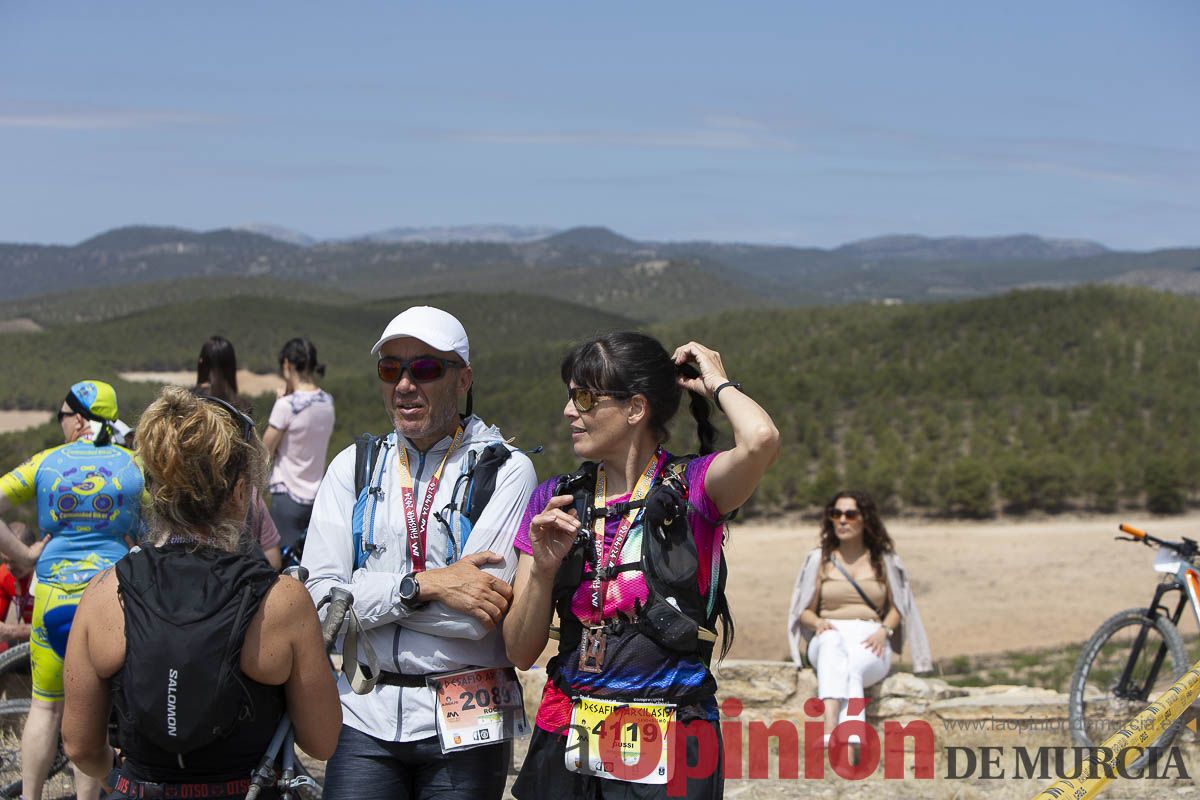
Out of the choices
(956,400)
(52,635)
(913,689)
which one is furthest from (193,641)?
(956,400)

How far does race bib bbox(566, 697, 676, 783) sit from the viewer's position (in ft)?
9.45

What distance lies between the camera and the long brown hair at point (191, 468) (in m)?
2.54

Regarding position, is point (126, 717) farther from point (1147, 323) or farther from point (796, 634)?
point (1147, 323)

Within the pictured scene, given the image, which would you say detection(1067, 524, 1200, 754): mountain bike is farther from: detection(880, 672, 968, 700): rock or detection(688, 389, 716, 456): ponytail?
detection(688, 389, 716, 456): ponytail

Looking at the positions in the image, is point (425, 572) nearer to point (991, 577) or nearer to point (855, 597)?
point (855, 597)

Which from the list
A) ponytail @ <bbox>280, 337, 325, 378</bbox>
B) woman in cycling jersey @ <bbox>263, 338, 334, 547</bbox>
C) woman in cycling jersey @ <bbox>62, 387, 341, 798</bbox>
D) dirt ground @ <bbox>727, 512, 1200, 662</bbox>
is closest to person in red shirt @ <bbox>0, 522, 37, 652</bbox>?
woman in cycling jersey @ <bbox>263, 338, 334, 547</bbox>

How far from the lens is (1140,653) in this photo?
5867 mm

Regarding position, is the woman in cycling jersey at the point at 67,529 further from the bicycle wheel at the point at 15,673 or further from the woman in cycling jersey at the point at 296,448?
the woman in cycling jersey at the point at 296,448

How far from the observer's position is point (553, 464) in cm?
3650

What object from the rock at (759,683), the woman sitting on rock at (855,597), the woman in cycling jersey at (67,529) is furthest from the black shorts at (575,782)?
the rock at (759,683)

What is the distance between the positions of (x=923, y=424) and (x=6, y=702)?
111ft

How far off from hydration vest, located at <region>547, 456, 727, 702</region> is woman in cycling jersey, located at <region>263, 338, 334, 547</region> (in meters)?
3.65

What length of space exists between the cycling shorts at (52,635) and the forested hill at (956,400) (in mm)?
18949

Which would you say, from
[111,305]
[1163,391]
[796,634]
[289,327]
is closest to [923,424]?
[1163,391]
